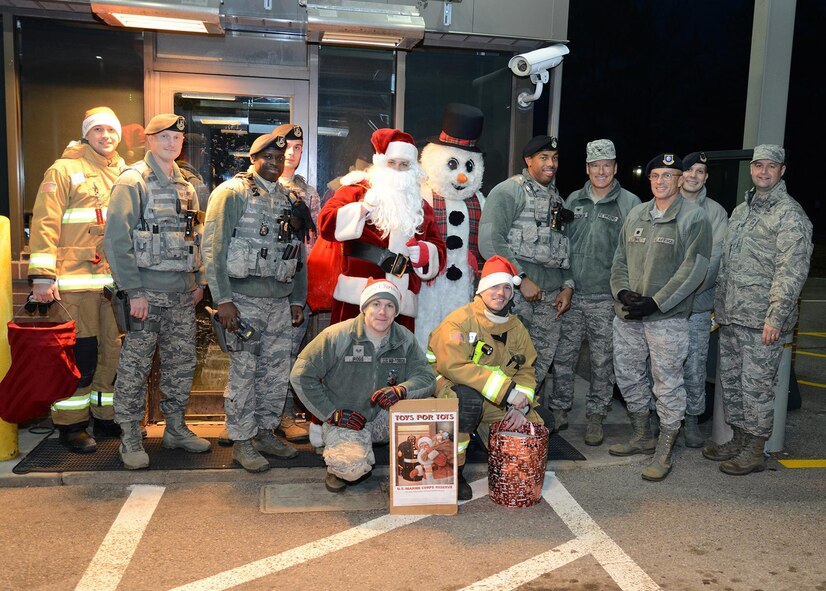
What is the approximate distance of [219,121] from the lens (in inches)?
250

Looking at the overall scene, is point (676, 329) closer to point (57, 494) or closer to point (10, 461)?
point (57, 494)

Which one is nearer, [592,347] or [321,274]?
[321,274]

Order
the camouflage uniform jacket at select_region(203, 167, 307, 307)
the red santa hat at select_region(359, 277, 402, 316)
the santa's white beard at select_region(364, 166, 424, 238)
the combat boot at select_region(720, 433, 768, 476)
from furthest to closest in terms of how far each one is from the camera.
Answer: the combat boot at select_region(720, 433, 768, 476) → the santa's white beard at select_region(364, 166, 424, 238) → the camouflage uniform jacket at select_region(203, 167, 307, 307) → the red santa hat at select_region(359, 277, 402, 316)

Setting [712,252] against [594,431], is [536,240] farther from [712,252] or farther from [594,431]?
[594,431]

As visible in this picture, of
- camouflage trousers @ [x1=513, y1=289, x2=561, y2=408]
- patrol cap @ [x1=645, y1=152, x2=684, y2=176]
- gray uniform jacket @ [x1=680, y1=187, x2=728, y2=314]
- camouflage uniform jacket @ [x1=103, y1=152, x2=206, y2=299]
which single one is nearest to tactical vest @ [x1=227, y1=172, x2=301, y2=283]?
camouflage uniform jacket @ [x1=103, y1=152, x2=206, y2=299]

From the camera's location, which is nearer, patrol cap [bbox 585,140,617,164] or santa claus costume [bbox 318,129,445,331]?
santa claus costume [bbox 318,129,445,331]

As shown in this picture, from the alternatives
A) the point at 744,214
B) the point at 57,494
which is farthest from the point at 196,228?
the point at 744,214

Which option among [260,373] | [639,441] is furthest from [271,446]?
[639,441]

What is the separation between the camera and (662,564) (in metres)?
4.12

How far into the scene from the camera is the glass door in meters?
6.25

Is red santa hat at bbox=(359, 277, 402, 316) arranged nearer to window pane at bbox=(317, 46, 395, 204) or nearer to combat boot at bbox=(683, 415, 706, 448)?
window pane at bbox=(317, 46, 395, 204)

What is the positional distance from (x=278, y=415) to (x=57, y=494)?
1.44 meters

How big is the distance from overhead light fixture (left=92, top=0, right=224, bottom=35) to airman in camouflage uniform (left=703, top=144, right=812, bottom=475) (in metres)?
3.99

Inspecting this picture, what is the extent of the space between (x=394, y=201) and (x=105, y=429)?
2.71 meters
